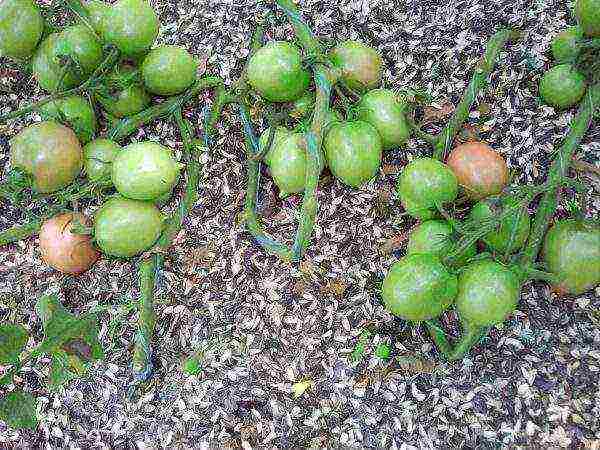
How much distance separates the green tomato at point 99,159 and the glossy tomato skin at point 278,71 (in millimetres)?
510

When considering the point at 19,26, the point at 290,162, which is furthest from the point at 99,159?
the point at 290,162

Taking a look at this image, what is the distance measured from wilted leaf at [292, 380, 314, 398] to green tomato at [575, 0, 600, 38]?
1327 millimetres

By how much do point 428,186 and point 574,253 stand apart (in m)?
0.43

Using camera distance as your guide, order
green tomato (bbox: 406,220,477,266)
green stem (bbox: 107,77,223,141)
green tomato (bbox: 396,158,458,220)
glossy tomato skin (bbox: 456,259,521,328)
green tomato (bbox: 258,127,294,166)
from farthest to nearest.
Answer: green stem (bbox: 107,77,223,141) < green tomato (bbox: 258,127,294,166) < green tomato (bbox: 396,158,458,220) < green tomato (bbox: 406,220,477,266) < glossy tomato skin (bbox: 456,259,521,328)

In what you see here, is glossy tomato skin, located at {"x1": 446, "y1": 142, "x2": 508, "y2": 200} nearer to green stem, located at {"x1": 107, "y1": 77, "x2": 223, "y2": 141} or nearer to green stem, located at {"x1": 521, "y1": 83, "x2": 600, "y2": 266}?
green stem, located at {"x1": 521, "y1": 83, "x2": 600, "y2": 266}

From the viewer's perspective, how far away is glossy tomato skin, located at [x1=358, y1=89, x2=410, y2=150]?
2.07 m

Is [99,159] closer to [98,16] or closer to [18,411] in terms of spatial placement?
[98,16]

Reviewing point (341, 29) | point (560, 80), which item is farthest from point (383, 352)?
point (341, 29)

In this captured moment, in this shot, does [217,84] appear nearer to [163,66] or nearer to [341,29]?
[163,66]

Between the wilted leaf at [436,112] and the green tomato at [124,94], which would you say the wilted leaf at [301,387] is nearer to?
the wilted leaf at [436,112]

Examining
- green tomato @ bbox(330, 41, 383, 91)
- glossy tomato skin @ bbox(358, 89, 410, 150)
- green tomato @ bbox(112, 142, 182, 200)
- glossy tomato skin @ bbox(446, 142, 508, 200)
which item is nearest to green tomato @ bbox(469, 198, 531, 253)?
glossy tomato skin @ bbox(446, 142, 508, 200)

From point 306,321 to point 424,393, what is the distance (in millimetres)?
413

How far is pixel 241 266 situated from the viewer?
2.15 metres

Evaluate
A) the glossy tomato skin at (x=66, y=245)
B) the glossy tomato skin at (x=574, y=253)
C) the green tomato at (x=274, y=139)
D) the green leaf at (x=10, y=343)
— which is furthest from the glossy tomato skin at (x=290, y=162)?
the green leaf at (x=10, y=343)
